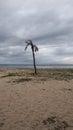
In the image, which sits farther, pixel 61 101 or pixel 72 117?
pixel 61 101

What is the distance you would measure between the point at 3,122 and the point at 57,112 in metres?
2.82

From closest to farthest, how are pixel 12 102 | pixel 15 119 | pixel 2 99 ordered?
pixel 15 119 < pixel 12 102 < pixel 2 99

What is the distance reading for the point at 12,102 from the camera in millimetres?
11242

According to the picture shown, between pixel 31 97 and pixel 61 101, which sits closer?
pixel 61 101

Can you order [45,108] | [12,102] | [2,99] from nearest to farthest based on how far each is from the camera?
[45,108], [12,102], [2,99]

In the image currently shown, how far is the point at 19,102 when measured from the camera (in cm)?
1126

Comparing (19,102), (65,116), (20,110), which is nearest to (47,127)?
(65,116)

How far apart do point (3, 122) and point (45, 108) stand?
277 cm

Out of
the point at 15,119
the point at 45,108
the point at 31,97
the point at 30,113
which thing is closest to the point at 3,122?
the point at 15,119

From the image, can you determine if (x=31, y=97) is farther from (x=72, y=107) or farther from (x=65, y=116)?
(x=65, y=116)

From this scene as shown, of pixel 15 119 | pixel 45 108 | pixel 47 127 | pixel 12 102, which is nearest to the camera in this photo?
pixel 47 127

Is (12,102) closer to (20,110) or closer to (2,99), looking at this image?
(2,99)

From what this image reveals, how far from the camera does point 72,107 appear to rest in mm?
10180

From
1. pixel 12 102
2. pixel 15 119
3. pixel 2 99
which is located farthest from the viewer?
pixel 2 99
